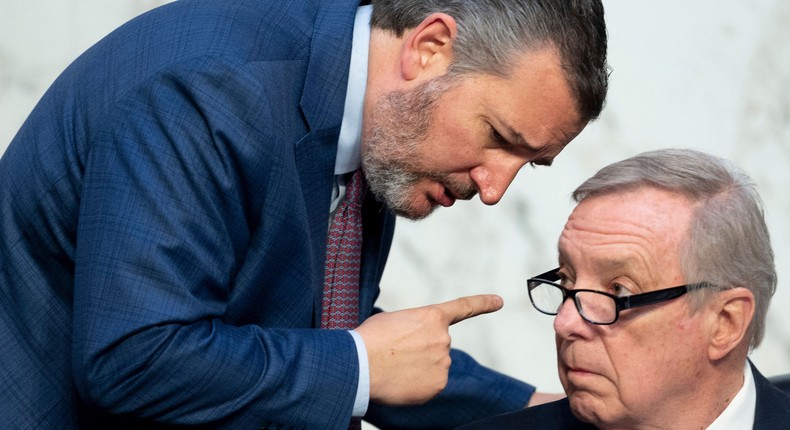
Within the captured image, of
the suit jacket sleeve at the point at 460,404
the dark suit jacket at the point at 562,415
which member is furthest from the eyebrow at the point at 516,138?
the suit jacket sleeve at the point at 460,404

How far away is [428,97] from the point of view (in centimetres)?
231

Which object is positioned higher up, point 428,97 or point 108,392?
point 428,97

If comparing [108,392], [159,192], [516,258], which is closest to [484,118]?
[159,192]

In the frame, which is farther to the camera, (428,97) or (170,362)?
(428,97)

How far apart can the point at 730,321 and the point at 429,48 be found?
0.68 metres

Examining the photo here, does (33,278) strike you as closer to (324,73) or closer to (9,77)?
(324,73)

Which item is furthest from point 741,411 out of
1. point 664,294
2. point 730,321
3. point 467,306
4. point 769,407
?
point 467,306

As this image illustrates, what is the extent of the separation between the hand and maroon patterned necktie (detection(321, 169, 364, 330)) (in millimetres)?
262

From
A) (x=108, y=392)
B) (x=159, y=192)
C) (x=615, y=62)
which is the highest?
(x=615, y=62)

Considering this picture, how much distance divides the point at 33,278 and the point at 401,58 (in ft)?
2.39

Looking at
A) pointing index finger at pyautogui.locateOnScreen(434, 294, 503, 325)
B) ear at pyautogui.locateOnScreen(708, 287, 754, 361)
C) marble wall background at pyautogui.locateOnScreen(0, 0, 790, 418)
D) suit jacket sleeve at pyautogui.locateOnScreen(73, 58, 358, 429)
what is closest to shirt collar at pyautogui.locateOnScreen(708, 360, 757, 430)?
ear at pyautogui.locateOnScreen(708, 287, 754, 361)

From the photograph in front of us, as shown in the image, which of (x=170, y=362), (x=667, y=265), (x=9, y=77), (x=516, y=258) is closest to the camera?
(x=170, y=362)

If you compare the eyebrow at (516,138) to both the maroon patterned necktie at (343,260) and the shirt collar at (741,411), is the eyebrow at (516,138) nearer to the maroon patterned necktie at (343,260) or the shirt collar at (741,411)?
the maroon patterned necktie at (343,260)

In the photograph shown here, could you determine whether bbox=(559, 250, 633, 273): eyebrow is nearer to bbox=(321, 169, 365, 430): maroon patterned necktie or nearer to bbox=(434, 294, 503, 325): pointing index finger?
bbox=(434, 294, 503, 325): pointing index finger
